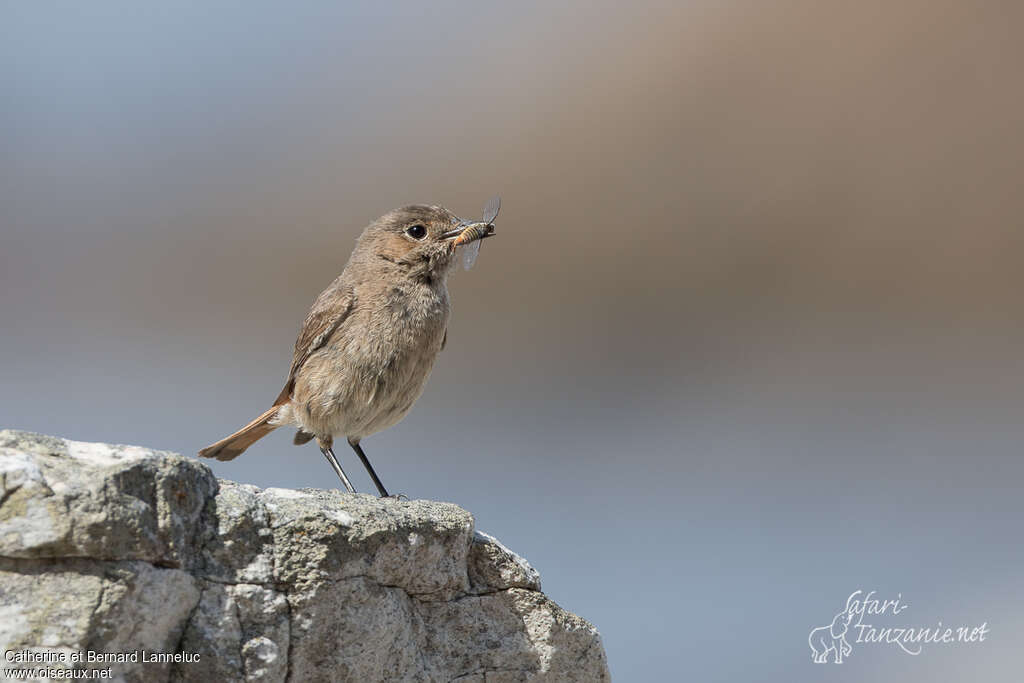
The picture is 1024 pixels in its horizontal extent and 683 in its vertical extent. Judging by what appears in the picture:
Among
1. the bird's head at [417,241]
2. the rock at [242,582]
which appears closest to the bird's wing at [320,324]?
the bird's head at [417,241]

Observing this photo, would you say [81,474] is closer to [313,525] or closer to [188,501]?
[188,501]

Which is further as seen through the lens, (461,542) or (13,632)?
(461,542)

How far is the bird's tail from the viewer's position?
14.9 feet

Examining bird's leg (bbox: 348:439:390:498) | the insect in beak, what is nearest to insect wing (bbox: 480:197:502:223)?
the insect in beak

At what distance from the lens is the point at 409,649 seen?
2713mm

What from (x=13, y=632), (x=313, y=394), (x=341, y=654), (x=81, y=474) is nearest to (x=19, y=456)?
(x=81, y=474)

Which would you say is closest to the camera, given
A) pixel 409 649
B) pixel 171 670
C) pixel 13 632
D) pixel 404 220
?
pixel 13 632

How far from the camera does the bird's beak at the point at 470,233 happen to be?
4465mm

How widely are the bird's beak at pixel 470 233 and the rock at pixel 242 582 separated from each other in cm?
170

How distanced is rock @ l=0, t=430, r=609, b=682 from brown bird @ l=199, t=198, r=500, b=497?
1224mm

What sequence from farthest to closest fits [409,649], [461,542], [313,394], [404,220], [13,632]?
[404,220], [313,394], [461,542], [409,649], [13,632]

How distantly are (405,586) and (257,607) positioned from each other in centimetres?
50

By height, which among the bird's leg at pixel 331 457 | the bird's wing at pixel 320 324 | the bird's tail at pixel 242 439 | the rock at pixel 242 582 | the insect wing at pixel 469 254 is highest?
the insect wing at pixel 469 254

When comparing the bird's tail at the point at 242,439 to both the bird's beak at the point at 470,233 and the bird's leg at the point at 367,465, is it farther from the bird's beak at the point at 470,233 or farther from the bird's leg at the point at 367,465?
the bird's beak at the point at 470,233
